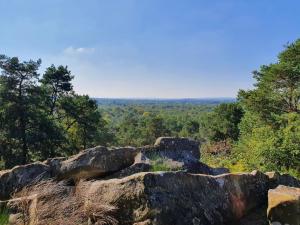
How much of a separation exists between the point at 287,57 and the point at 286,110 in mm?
4027

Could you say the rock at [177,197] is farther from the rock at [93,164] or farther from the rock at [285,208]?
the rock at [93,164]

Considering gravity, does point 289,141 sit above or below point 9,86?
below

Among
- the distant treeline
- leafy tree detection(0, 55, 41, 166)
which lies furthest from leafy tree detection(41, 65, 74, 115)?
leafy tree detection(0, 55, 41, 166)

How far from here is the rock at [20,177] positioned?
6559 mm

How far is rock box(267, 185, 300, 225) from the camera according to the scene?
4812 mm

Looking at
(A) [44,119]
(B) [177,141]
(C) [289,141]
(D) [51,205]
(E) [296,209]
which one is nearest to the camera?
(E) [296,209]

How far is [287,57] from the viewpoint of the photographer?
82.2ft

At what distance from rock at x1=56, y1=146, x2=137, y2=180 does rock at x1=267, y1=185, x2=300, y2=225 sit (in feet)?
10.4

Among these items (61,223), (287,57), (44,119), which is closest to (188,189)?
(61,223)

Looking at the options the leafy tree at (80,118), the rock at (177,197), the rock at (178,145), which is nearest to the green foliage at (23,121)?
the leafy tree at (80,118)

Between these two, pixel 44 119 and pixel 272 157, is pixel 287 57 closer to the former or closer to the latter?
pixel 272 157

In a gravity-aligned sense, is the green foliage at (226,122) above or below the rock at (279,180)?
below

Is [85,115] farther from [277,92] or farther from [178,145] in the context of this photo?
[178,145]

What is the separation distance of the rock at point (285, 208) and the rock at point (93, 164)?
3157 mm
